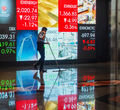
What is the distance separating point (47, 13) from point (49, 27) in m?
0.73

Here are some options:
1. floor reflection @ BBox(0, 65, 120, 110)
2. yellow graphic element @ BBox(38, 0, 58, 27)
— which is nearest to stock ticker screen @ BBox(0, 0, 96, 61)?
yellow graphic element @ BBox(38, 0, 58, 27)

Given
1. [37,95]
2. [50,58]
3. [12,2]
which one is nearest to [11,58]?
[50,58]

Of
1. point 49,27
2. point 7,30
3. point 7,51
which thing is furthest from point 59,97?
point 49,27

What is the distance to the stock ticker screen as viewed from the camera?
12.0 metres

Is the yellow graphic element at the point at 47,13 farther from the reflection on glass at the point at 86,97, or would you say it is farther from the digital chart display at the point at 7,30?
the reflection on glass at the point at 86,97

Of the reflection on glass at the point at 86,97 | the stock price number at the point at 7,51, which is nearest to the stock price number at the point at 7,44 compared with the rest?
the stock price number at the point at 7,51

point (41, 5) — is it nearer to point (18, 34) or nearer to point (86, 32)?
point (18, 34)

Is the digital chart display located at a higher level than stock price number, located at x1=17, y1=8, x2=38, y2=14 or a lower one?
lower

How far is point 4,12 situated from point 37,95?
755cm

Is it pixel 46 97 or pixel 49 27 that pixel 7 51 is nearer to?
pixel 49 27

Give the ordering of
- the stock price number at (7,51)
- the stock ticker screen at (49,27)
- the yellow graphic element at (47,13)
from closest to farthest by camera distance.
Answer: the stock price number at (7,51), the stock ticker screen at (49,27), the yellow graphic element at (47,13)

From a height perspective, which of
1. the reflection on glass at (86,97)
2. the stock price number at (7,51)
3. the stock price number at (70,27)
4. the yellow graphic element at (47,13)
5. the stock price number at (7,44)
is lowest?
the reflection on glass at (86,97)

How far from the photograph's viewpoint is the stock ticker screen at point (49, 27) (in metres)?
12.0

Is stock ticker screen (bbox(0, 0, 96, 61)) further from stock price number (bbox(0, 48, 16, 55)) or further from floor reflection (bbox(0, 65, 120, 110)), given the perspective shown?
floor reflection (bbox(0, 65, 120, 110))
